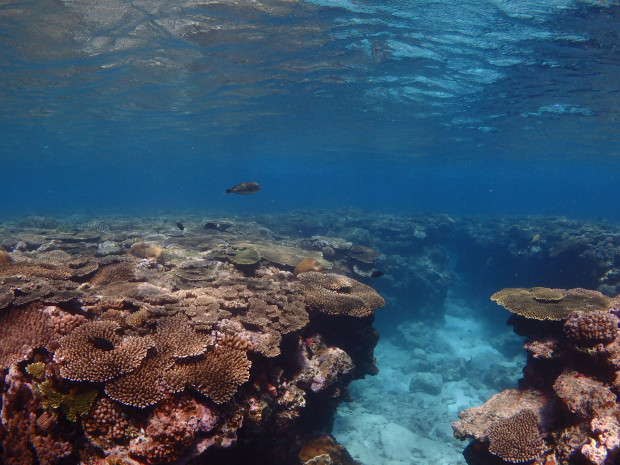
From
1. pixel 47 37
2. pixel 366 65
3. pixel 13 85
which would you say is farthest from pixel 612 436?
pixel 13 85

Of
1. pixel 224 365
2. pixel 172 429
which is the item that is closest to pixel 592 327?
pixel 224 365

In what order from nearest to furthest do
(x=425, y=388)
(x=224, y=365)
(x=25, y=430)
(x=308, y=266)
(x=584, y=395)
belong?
(x=25, y=430) < (x=224, y=365) < (x=584, y=395) < (x=308, y=266) < (x=425, y=388)

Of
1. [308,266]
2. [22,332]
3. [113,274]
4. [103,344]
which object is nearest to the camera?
[103,344]

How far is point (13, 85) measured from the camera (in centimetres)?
2444

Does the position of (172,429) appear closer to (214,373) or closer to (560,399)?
(214,373)

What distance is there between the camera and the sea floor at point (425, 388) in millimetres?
13016

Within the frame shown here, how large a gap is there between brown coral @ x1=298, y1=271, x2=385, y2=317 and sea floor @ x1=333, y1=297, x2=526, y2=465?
24.2ft

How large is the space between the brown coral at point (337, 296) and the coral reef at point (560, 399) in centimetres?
288

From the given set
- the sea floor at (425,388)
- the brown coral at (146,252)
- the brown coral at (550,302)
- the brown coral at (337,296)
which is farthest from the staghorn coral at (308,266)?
the sea floor at (425,388)

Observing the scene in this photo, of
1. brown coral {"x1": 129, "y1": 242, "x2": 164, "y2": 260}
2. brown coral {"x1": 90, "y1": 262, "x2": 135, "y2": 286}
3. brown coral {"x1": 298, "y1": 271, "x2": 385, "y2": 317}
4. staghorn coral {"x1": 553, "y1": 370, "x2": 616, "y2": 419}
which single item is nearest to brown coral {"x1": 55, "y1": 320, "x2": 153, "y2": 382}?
brown coral {"x1": 90, "y1": 262, "x2": 135, "y2": 286}

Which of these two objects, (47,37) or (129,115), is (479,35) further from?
(129,115)

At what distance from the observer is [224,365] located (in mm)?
4457

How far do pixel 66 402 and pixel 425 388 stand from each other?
17150mm

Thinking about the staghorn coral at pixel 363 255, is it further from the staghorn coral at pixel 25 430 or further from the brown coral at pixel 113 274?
the staghorn coral at pixel 25 430
